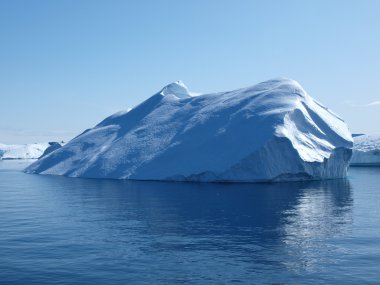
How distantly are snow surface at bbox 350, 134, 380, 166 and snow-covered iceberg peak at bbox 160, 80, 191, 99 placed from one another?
44744mm

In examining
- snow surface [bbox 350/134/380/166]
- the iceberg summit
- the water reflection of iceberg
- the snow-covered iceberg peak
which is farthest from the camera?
snow surface [bbox 350/134/380/166]

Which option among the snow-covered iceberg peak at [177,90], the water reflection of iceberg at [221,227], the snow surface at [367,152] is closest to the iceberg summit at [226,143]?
the water reflection of iceberg at [221,227]

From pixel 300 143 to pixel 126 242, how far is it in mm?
37644

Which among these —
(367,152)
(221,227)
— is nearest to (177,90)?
(367,152)

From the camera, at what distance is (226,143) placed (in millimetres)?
57938

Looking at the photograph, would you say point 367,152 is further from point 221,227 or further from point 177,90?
point 221,227

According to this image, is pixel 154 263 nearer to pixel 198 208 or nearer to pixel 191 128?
pixel 198 208

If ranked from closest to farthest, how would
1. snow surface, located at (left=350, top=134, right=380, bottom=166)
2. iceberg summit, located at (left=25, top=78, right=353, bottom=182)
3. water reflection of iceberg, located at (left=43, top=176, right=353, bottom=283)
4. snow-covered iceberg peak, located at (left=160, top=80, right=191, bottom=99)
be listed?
water reflection of iceberg, located at (left=43, top=176, right=353, bottom=283) → iceberg summit, located at (left=25, top=78, right=353, bottom=182) → snow-covered iceberg peak, located at (left=160, top=80, right=191, bottom=99) → snow surface, located at (left=350, top=134, right=380, bottom=166)

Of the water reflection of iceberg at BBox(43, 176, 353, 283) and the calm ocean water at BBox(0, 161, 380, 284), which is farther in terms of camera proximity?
the water reflection of iceberg at BBox(43, 176, 353, 283)

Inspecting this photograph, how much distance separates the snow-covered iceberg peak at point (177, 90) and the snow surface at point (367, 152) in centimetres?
4474

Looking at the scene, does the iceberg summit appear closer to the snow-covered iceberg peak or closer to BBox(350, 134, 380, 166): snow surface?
the snow-covered iceberg peak

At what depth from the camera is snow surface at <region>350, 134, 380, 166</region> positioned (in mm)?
101500

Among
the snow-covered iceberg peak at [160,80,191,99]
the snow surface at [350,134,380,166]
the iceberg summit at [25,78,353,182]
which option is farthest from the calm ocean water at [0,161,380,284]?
the snow surface at [350,134,380,166]

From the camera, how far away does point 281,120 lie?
185ft
